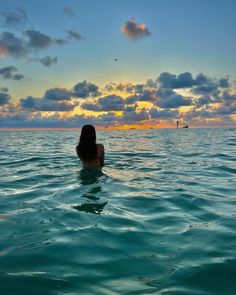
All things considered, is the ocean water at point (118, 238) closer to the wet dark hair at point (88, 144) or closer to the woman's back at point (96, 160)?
the wet dark hair at point (88, 144)

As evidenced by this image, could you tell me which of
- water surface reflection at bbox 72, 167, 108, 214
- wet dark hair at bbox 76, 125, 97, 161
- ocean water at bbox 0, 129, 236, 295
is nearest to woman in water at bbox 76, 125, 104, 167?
wet dark hair at bbox 76, 125, 97, 161

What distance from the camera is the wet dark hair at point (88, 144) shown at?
1071cm

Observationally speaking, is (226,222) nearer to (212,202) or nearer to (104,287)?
(212,202)

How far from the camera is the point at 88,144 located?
11.0 m

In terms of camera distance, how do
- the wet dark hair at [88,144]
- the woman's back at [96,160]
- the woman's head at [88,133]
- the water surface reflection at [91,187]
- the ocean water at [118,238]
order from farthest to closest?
1. the woman's back at [96,160]
2. the wet dark hair at [88,144]
3. the woman's head at [88,133]
4. the water surface reflection at [91,187]
5. the ocean water at [118,238]

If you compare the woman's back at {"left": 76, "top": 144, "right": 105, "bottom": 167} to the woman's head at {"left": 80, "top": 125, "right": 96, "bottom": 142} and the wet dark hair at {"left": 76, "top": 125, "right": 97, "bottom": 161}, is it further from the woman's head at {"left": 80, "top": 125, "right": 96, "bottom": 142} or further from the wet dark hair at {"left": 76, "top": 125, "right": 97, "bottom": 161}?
the woman's head at {"left": 80, "top": 125, "right": 96, "bottom": 142}

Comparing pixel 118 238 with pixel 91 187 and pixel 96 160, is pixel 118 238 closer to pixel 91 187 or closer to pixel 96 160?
pixel 91 187

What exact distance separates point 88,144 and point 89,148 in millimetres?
183

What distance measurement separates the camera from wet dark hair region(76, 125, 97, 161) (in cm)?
1071

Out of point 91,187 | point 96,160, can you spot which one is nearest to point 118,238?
point 91,187

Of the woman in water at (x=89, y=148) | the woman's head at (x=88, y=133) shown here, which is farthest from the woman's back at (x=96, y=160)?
the woman's head at (x=88, y=133)

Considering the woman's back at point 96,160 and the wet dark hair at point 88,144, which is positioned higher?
the wet dark hair at point 88,144

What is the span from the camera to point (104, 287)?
12.1 feet

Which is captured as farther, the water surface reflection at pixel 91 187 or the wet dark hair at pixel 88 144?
the wet dark hair at pixel 88 144
